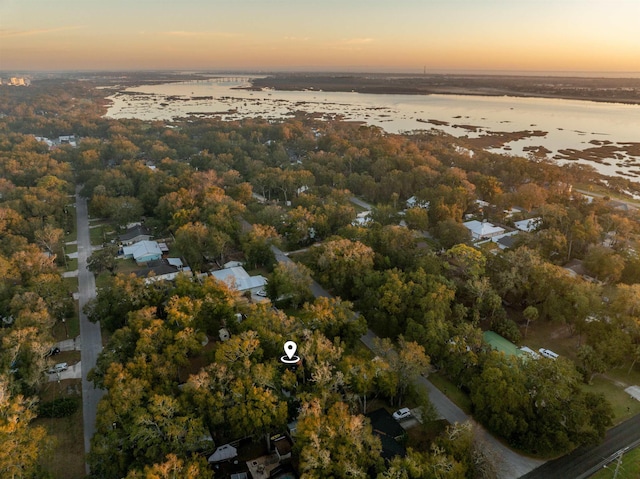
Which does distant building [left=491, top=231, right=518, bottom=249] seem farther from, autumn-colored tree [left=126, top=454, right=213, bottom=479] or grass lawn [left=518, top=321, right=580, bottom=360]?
autumn-colored tree [left=126, top=454, right=213, bottom=479]

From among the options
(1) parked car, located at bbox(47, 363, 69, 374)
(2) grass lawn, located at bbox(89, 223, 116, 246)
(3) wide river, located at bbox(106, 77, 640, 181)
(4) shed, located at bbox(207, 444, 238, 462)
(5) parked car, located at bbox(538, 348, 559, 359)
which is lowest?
(4) shed, located at bbox(207, 444, 238, 462)

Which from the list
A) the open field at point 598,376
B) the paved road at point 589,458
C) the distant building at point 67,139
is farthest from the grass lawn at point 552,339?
the distant building at point 67,139

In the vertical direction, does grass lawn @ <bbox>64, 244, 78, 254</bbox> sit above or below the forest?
below

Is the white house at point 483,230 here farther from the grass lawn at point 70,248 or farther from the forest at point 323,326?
the grass lawn at point 70,248

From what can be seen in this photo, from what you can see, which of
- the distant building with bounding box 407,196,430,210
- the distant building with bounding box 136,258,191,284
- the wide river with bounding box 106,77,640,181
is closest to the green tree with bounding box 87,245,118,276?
the distant building with bounding box 136,258,191,284

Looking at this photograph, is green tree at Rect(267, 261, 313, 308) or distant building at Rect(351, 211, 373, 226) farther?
distant building at Rect(351, 211, 373, 226)

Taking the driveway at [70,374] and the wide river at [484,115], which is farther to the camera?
the wide river at [484,115]
